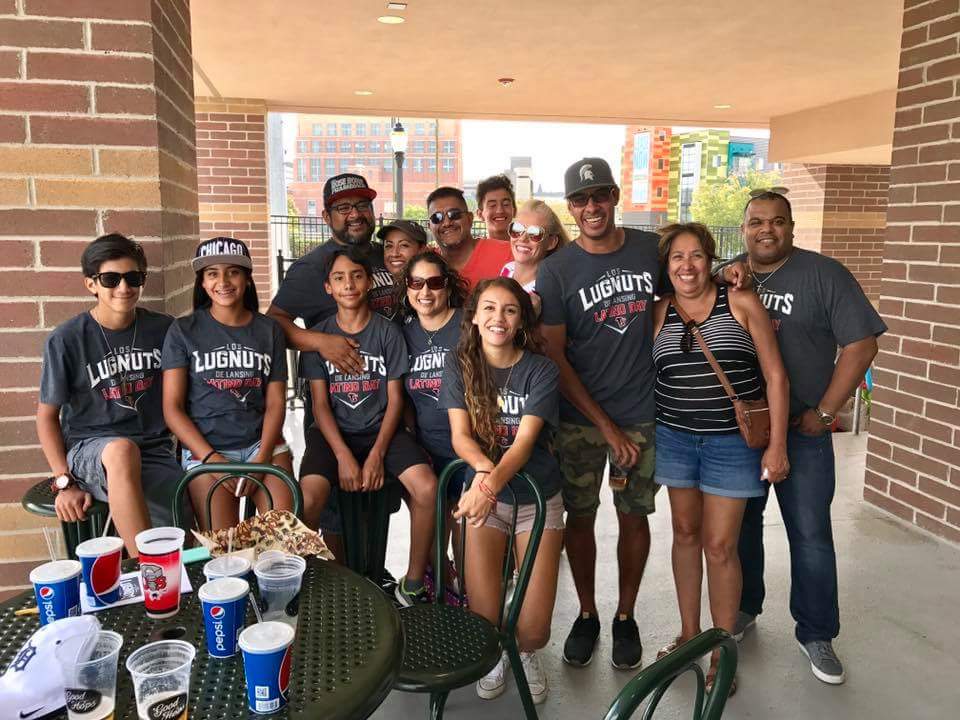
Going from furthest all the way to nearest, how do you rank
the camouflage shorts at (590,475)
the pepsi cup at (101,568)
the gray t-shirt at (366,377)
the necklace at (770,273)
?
the gray t-shirt at (366,377) < the camouflage shorts at (590,475) < the necklace at (770,273) < the pepsi cup at (101,568)

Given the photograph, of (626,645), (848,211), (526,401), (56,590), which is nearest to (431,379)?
(526,401)

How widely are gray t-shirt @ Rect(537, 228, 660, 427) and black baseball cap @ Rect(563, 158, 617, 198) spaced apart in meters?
0.23

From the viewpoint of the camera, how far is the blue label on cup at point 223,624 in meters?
1.53

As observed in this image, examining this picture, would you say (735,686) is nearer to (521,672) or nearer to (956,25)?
(521,672)

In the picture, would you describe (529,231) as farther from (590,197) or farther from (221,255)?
(221,255)

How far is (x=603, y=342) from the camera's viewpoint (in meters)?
2.88

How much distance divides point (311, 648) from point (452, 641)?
0.65m

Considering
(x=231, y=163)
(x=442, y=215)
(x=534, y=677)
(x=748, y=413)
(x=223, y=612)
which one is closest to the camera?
(x=223, y=612)

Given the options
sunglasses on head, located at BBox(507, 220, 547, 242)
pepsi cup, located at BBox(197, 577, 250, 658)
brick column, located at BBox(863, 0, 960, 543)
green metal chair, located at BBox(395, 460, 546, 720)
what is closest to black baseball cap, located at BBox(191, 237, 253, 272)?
sunglasses on head, located at BBox(507, 220, 547, 242)

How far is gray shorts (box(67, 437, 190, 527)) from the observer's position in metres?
2.69

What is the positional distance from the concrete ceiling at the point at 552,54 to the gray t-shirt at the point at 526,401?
3.50 m

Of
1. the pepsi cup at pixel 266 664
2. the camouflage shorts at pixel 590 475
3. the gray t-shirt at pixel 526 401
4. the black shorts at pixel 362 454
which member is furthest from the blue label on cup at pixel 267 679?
the camouflage shorts at pixel 590 475

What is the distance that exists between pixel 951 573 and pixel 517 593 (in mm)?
2700

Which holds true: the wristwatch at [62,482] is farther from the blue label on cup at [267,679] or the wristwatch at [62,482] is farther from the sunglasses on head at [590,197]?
the sunglasses on head at [590,197]
